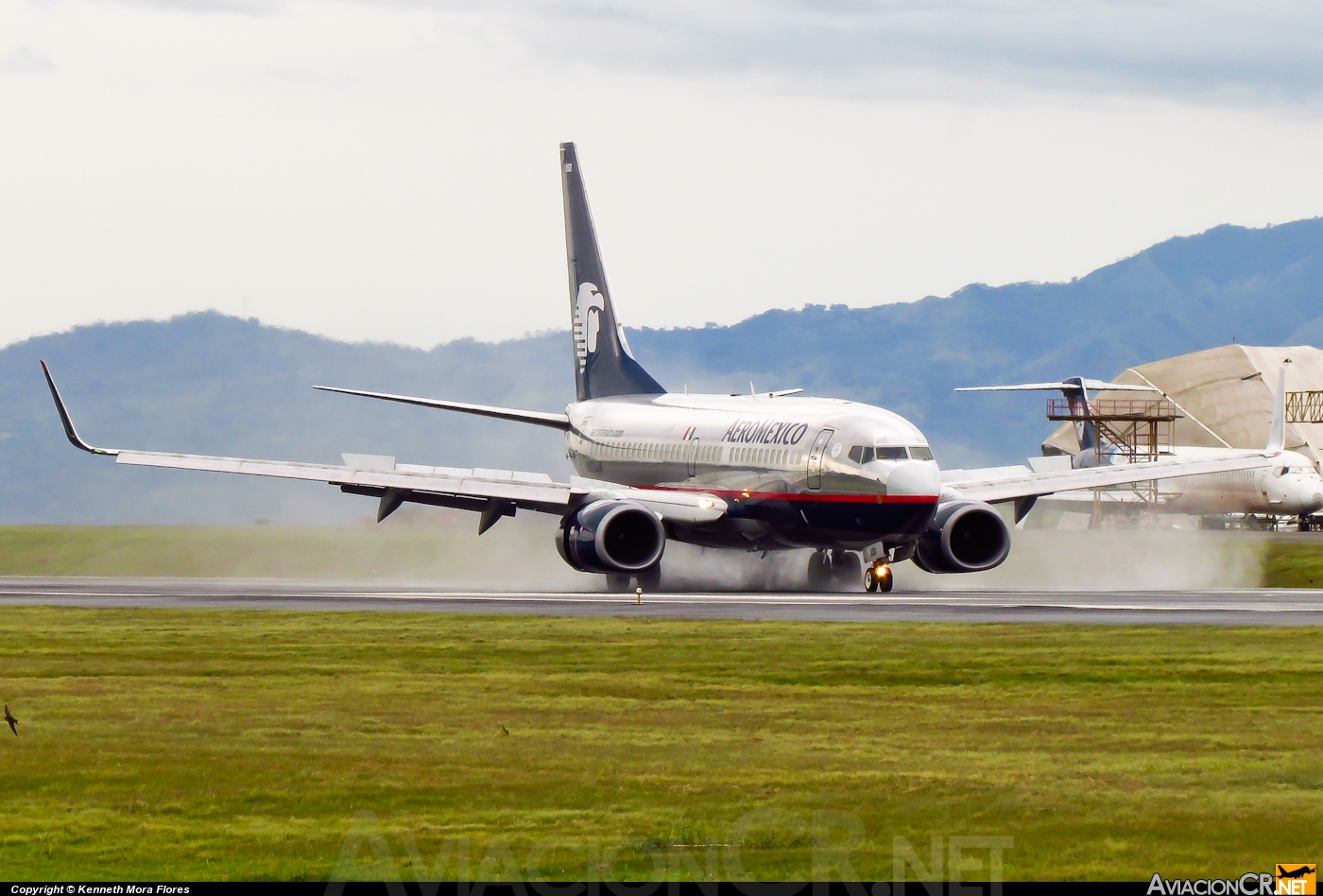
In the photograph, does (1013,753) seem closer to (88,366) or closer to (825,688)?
(825,688)

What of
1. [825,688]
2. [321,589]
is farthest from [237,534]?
[825,688]

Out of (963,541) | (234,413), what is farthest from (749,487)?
(234,413)

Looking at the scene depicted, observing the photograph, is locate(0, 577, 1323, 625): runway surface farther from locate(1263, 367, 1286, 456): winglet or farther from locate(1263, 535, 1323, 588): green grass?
locate(1263, 367, 1286, 456): winglet

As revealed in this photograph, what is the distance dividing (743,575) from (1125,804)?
33.2 meters

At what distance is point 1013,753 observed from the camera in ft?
52.4

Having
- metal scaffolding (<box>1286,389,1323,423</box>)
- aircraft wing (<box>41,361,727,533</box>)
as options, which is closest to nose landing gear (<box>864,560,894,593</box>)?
aircraft wing (<box>41,361,727,533</box>)

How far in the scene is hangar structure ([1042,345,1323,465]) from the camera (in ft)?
431

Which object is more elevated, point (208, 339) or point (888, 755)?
point (208, 339)

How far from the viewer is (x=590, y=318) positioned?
2254 inches

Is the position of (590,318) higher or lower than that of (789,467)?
higher

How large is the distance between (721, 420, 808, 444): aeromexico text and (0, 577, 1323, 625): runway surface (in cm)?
358

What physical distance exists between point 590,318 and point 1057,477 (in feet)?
52.9

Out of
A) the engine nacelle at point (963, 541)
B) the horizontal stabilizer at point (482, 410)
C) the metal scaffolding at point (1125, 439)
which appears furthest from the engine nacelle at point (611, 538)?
the metal scaffolding at point (1125, 439)

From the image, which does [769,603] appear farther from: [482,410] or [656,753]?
[656,753]
